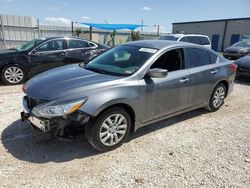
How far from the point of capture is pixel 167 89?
3693 mm

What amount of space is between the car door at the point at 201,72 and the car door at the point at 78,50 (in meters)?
4.06

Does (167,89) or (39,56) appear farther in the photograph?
(39,56)

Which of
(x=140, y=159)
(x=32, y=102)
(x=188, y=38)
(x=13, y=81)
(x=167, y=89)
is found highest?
(x=188, y=38)

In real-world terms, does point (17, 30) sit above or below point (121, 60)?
above

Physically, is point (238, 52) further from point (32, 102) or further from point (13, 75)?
point (32, 102)

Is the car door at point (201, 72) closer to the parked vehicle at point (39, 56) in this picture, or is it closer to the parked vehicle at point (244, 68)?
the parked vehicle at point (244, 68)

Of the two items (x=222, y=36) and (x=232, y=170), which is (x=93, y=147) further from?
(x=222, y=36)

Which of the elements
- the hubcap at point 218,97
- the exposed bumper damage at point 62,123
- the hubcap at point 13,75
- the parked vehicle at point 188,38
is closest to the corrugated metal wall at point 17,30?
the hubcap at point 13,75

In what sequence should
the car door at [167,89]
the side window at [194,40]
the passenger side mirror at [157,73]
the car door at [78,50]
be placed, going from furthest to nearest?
Result: the side window at [194,40], the car door at [78,50], the car door at [167,89], the passenger side mirror at [157,73]

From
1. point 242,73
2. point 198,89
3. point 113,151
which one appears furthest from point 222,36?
point 113,151

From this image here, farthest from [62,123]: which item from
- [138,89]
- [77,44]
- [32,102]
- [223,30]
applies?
[223,30]

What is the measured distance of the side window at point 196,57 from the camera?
4164mm

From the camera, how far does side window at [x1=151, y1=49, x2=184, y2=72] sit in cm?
367

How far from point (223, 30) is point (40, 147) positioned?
29.3 meters
